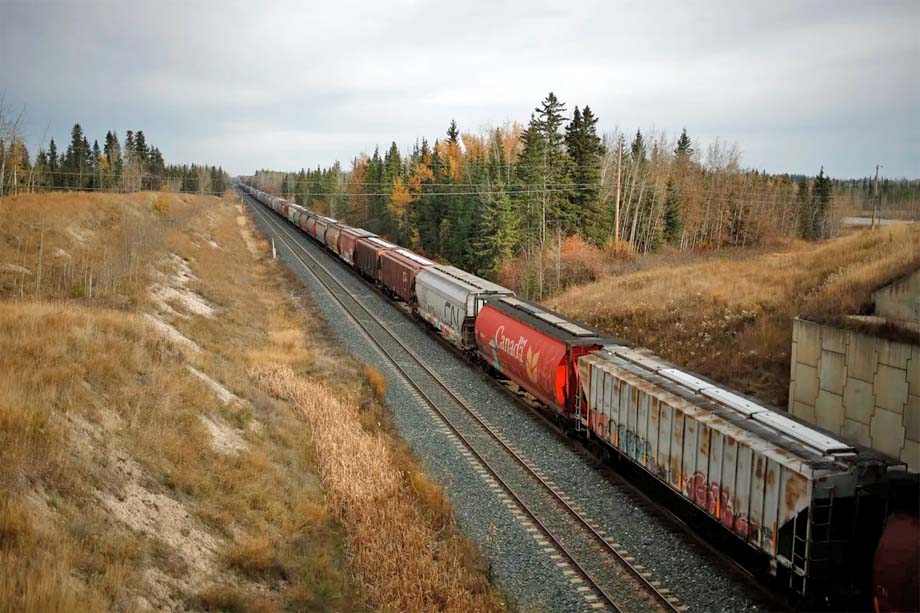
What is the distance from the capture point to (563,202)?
174 feet

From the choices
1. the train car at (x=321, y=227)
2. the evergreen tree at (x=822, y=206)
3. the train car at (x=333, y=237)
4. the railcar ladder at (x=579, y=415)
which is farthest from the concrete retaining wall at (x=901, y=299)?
the evergreen tree at (x=822, y=206)

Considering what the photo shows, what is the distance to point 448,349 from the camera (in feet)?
95.9

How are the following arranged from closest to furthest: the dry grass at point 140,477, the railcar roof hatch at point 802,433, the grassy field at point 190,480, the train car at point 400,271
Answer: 1. the dry grass at point 140,477
2. the grassy field at point 190,480
3. the railcar roof hatch at point 802,433
4. the train car at point 400,271

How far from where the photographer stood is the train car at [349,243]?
51447mm

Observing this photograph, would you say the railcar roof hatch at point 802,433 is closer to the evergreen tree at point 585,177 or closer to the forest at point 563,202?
the forest at point 563,202

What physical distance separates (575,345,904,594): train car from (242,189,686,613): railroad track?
191 centimetres

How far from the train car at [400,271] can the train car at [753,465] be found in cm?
1923

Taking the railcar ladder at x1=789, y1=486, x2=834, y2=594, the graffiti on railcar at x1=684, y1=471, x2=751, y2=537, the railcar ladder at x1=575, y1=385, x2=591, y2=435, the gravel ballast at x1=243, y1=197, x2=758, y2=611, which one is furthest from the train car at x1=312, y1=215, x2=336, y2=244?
the railcar ladder at x1=789, y1=486, x2=834, y2=594

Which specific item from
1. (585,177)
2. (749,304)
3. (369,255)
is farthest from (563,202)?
(749,304)

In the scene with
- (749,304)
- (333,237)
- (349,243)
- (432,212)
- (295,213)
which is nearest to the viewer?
(749,304)

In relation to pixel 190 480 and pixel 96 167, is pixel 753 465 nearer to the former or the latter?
pixel 190 480

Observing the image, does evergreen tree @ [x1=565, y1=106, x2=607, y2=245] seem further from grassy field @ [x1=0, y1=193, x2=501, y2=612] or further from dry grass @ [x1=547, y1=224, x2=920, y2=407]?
grassy field @ [x1=0, y1=193, x2=501, y2=612]

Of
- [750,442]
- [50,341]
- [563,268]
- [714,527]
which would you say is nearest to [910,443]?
[714,527]

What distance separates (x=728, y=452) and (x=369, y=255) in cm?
3535
